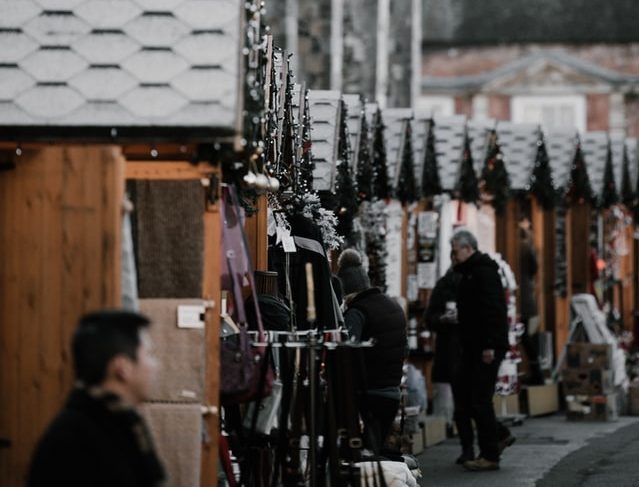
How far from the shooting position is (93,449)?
666cm

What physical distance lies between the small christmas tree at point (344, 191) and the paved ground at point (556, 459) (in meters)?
2.20

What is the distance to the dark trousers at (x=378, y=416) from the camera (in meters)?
13.3

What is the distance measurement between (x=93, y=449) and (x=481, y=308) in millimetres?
9541

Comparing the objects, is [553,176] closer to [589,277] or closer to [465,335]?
[589,277]

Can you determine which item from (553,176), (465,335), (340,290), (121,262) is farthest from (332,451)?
(553,176)

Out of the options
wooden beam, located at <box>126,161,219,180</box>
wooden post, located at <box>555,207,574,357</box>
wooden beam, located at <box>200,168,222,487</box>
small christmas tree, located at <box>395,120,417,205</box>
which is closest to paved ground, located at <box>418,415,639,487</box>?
small christmas tree, located at <box>395,120,417,205</box>

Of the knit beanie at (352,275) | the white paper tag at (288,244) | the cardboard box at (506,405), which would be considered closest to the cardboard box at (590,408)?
the cardboard box at (506,405)

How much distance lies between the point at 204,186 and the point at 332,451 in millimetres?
1905

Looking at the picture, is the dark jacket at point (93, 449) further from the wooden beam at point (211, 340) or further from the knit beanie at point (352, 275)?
the knit beanie at point (352, 275)

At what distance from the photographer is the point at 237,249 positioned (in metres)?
11.3

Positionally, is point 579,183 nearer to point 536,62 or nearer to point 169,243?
point 169,243

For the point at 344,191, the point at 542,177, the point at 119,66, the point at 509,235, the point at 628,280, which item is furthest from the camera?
the point at 628,280

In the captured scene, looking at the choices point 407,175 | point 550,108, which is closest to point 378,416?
point 407,175

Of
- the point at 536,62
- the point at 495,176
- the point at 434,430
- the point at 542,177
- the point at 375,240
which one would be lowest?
the point at 434,430
